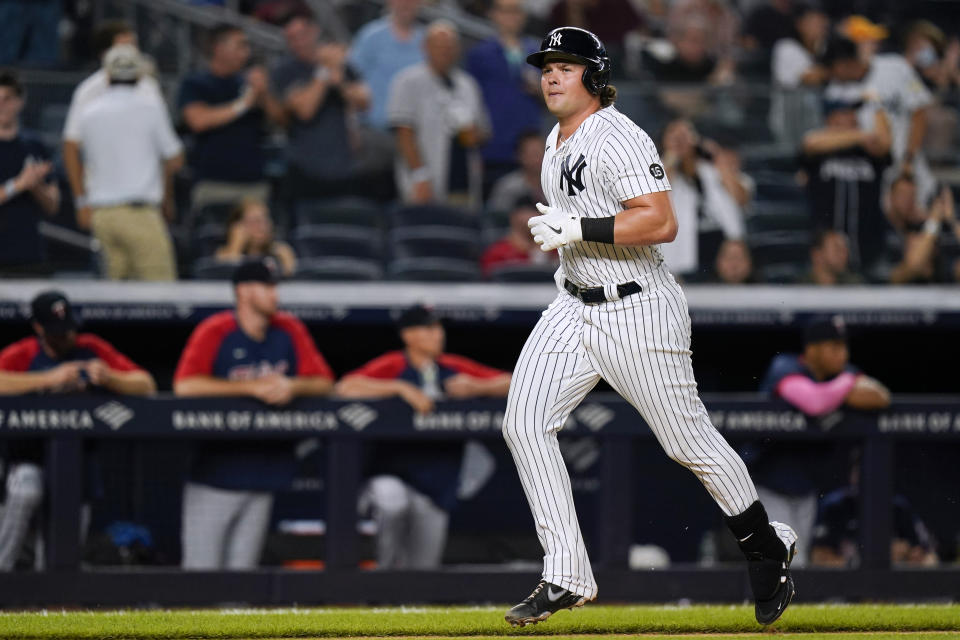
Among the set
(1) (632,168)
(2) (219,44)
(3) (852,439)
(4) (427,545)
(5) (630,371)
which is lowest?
(4) (427,545)

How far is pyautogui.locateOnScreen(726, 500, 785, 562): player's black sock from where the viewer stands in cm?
452

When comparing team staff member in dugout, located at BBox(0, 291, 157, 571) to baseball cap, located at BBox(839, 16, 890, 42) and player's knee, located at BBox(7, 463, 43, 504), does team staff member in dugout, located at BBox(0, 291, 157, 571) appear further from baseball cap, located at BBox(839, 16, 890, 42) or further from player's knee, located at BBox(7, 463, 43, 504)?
baseball cap, located at BBox(839, 16, 890, 42)

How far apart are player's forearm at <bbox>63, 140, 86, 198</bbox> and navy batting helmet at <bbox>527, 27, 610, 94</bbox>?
4.23 meters

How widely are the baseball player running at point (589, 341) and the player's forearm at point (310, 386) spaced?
1928mm

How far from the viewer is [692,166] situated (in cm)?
845

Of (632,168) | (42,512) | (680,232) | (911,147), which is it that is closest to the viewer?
(632,168)

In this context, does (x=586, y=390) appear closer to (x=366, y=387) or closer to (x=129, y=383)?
(x=366, y=387)

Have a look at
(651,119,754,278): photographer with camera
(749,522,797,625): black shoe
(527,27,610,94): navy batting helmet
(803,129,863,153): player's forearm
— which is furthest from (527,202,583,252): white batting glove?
(803,129,863,153): player's forearm

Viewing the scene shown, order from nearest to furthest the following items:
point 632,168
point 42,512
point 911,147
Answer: point 632,168
point 42,512
point 911,147

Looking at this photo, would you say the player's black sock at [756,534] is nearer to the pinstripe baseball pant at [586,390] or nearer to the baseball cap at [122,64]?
the pinstripe baseball pant at [586,390]

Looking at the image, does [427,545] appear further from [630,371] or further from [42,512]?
[630,371]

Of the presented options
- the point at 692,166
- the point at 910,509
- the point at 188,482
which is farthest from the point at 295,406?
the point at 692,166

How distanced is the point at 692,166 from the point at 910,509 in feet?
9.72

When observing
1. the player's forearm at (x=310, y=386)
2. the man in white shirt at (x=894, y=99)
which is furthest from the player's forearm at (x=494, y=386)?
the man in white shirt at (x=894, y=99)
